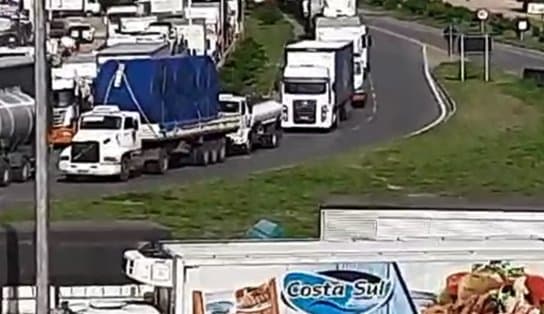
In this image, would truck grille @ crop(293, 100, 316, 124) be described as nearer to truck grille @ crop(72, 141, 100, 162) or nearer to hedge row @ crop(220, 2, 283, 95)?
hedge row @ crop(220, 2, 283, 95)

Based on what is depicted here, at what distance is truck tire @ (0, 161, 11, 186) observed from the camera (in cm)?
3231

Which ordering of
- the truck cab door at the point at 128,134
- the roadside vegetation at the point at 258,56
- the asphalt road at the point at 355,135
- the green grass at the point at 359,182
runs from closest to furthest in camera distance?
the green grass at the point at 359,182 < the asphalt road at the point at 355,135 < the truck cab door at the point at 128,134 < the roadside vegetation at the point at 258,56

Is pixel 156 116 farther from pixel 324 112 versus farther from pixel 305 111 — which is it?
pixel 324 112

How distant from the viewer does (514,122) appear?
43.0 metres

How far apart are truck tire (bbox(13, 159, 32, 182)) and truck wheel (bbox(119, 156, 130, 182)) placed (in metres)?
1.97

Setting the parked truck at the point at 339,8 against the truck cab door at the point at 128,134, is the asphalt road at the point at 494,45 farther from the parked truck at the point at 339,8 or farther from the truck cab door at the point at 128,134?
the truck cab door at the point at 128,134

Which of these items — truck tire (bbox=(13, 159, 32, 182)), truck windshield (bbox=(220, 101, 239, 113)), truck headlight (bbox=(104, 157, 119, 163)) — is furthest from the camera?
truck windshield (bbox=(220, 101, 239, 113))

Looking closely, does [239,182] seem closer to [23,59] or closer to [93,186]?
[93,186]

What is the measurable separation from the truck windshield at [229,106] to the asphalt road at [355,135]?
1.22 meters

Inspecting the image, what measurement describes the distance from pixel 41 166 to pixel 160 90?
22434mm

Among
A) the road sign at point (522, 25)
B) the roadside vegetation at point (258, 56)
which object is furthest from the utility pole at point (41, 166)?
the road sign at point (522, 25)

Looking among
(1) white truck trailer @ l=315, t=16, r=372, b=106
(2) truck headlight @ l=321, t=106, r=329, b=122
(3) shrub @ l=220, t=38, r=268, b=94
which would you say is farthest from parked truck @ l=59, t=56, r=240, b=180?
(1) white truck trailer @ l=315, t=16, r=372, b=106

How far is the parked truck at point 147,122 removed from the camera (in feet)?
109

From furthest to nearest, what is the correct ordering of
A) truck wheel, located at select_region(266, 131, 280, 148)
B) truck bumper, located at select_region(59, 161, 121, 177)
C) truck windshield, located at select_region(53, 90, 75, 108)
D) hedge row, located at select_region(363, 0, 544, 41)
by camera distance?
hedge row, located at select_region(363, 0, 544, 41), truck windshield, located at select_region(53, 90, 75, 108), truck wheel, located at select_region(266, 131, 280, 148), truck bumper, located at select_region(59, 161, 121, 177)
